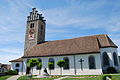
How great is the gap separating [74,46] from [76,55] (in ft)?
9.85

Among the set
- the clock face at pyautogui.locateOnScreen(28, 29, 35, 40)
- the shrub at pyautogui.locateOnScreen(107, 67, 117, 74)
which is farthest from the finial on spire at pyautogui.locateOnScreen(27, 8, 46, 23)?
the shrub at pyautogui.locateOnScreen(107, 67, 117, 74)

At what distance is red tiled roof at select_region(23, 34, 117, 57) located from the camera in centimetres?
2498

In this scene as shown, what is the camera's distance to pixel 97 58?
75.4 ft

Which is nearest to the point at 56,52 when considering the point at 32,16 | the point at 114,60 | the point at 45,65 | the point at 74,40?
the point at 45,65

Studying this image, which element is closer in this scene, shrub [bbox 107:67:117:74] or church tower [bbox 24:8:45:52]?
shrub [bbox 107:67:117:74]

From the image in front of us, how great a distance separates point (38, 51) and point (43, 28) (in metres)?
11.0

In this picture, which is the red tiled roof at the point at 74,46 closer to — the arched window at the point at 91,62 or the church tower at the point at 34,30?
the arched window at the point at 91,62

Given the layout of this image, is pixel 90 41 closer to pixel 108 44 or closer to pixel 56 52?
pixel 108 44

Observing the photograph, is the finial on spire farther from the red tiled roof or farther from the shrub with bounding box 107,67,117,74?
the shrub with bounding box 107,67,117,74

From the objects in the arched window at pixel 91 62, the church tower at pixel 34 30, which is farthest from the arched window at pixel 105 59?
the church tower at pixel 34 30

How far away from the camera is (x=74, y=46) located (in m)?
27.2

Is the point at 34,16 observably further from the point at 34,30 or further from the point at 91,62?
the point at 91,62

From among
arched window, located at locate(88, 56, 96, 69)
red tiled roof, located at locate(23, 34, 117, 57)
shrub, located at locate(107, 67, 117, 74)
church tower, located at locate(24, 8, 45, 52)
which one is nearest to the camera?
shrub, located at locate(107, 67, 117, 74)

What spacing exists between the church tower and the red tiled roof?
3.19 meters
